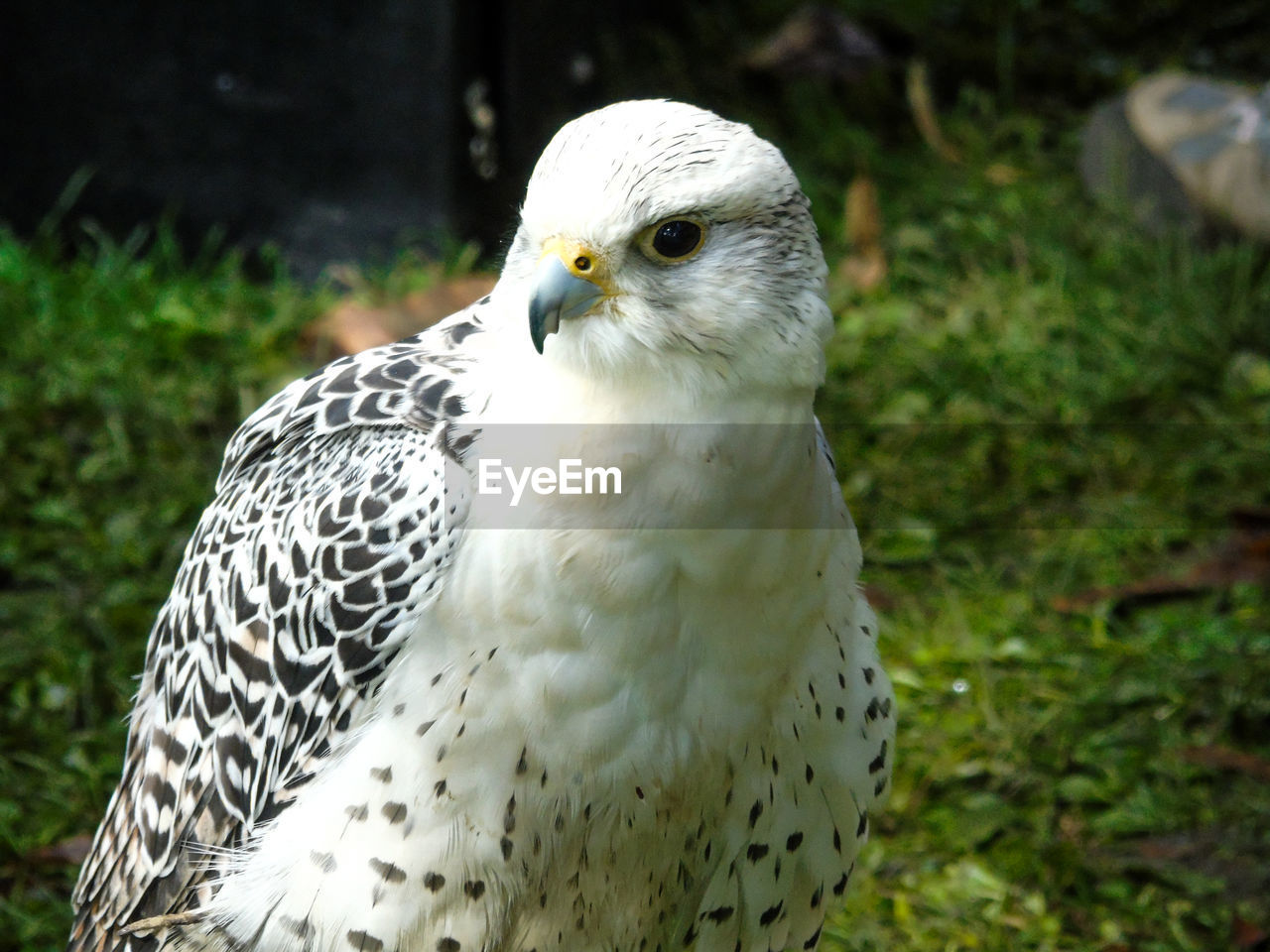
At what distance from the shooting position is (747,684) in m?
2.14

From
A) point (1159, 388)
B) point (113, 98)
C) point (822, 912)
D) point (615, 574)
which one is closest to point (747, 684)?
point (615, 574)

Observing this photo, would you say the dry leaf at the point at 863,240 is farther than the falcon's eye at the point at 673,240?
Yes

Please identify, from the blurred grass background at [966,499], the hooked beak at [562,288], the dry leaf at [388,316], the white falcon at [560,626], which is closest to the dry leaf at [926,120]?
the blurred grass background at [966,499]

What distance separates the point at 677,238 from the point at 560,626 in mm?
569

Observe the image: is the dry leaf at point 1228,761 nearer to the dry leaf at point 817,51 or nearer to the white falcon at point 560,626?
the white falcon at point 560,626

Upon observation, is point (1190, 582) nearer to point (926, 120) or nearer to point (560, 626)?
point (560, 626)

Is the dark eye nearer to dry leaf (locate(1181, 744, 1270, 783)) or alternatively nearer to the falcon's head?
the falcon's head

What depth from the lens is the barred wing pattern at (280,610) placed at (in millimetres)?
2156

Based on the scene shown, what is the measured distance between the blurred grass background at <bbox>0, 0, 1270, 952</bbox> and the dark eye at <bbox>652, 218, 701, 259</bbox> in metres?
1.84

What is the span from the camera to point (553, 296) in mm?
1886

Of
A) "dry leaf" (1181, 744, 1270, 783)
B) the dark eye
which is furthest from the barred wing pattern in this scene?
"dry leaf" (1181, 744, 1270, 783)

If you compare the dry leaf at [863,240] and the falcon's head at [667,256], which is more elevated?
the falcon's head at [667,256]

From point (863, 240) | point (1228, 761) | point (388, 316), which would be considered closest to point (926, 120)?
point (863, 240)

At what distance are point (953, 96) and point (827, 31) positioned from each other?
2.41 ft
